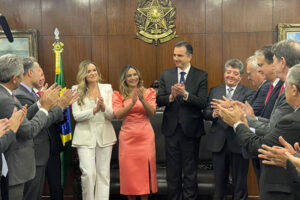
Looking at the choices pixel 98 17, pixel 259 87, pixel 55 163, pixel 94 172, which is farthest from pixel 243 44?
pixel 55 163

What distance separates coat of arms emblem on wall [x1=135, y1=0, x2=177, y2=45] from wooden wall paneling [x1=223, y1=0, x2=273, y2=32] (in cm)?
77

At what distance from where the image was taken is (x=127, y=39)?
5527 millimetres

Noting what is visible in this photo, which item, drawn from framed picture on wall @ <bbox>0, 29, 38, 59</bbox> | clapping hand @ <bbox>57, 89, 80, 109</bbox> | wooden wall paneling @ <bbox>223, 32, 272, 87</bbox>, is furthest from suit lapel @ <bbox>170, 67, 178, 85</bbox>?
framed picture on wall @ <bbox>0, 29, 38, 59</bbox>

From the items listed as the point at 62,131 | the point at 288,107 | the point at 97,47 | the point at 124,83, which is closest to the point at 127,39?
the point at 97,47

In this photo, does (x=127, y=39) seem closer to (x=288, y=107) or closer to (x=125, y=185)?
(x=125, y=185)

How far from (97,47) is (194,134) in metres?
2.05

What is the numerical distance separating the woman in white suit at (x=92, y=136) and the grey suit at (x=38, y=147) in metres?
0.70

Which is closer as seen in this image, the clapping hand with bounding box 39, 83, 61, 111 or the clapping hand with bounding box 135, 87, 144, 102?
the clapping hand with bounding box 39, 83, 61, 111

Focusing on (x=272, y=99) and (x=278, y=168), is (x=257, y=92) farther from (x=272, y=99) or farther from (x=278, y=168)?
(x=278, y=168)

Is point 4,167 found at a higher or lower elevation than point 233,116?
lower

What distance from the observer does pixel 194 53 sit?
547cm

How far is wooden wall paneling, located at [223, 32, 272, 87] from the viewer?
5.41m

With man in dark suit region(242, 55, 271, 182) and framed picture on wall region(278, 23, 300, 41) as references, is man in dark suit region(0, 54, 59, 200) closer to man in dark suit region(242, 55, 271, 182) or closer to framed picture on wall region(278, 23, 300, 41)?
man in dark suit region(242, 55, 271, 182)

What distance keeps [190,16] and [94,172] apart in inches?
101
